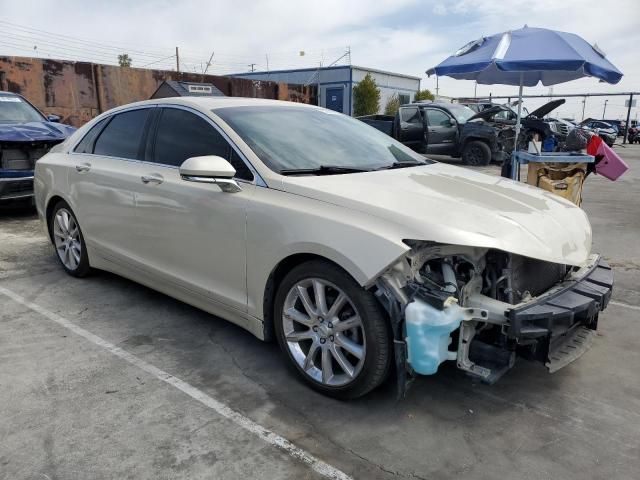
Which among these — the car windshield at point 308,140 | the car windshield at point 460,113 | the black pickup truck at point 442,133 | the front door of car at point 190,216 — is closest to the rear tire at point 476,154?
the black pickup truck at point 442,133

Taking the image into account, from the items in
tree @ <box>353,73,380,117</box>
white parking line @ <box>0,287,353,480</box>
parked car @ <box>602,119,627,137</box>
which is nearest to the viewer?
white parking line @ <box>0,287,353,480</box>

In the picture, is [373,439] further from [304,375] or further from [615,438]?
[615,438]

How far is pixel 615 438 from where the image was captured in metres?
2.57

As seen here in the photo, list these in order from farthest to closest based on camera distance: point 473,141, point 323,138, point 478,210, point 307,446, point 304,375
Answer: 1. point 473,141
2. point 323,138
3. point 304,375
4. point 478,210
5. point 307,446

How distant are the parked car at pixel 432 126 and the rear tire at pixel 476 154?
30 centimetres

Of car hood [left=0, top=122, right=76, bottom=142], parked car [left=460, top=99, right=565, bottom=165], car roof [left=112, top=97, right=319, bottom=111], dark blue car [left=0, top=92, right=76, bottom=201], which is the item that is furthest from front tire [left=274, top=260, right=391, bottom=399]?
parked car [left=460, top=99, right=565, bottom=165]

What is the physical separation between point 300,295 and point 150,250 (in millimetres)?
1488

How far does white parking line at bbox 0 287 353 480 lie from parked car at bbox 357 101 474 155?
40.7ft

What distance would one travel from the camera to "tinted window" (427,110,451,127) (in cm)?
1484

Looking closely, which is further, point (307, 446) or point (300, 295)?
point (300, 295)

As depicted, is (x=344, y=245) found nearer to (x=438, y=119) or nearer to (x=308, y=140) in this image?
(x=308, y=140)

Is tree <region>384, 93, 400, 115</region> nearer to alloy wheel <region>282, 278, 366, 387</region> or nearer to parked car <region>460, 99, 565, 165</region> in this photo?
parked car <region>460, 99, 565, 165</region>

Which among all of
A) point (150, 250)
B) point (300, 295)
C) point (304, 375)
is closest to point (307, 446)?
point (304, 375)

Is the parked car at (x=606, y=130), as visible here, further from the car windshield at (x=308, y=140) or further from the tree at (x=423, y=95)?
the car windshield at (x=308, y=140)
